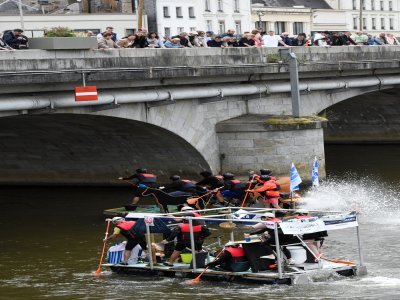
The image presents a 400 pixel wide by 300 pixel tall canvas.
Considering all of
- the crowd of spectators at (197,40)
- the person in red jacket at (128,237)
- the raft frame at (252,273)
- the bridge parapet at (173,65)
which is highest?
the crowd of spectators at (197,40)

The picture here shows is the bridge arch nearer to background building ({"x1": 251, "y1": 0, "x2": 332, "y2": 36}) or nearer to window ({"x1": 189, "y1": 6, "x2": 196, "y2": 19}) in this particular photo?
window ({"x1": 189, "y1": 6, "x2": 196, "y2": 19})

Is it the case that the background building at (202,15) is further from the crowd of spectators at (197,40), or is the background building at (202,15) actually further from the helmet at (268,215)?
the helmet at (268,215)

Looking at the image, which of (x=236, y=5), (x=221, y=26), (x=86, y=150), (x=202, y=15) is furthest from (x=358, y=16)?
(x=86, y=150)

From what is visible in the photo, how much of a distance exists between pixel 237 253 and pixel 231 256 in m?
0.15

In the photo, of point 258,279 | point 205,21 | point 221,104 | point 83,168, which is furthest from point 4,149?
point 205,21

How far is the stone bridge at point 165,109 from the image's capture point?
40.2 metres

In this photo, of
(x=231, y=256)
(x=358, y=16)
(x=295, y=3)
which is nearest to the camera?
(x=231, y=256)

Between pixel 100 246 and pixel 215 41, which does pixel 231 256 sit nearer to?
pixel 100 246

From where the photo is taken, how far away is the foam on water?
132 feet

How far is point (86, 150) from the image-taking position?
50375 millimetres

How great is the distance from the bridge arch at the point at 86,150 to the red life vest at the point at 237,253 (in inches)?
591

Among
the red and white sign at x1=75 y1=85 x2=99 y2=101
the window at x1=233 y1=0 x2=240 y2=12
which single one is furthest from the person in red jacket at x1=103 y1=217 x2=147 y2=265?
the window at x1=233 y1=0 x2=240 y2=12

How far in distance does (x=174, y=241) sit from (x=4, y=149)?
2266 centimetres

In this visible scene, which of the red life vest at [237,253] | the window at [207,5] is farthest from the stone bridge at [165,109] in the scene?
the window at [207,5]
